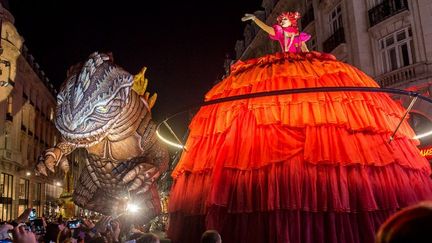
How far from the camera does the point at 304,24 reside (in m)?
28.4

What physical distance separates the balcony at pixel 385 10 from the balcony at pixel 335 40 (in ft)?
6.74

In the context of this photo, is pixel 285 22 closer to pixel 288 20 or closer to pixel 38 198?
pixel 288 20

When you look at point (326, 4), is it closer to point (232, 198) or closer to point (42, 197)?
point (232, 198)

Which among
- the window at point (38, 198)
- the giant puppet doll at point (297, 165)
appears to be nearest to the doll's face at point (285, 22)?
the giant puppet doll at point (297, 165)

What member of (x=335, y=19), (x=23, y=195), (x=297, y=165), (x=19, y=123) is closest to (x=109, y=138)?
(x=297, y=165)

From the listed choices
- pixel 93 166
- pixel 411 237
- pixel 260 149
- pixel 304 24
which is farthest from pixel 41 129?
pixel 411 237

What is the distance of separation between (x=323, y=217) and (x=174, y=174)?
2.86 meters

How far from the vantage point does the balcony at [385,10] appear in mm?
18914

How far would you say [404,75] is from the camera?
18.1 m

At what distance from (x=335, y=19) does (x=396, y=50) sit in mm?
5469

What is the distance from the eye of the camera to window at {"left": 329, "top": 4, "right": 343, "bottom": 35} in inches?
922

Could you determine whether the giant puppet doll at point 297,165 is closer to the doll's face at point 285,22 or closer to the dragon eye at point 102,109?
the doll's face at point 285,22

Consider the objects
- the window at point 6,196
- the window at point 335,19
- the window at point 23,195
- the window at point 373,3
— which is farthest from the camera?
the window at point 23,195

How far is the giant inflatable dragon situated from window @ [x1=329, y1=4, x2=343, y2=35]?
55.2 ft
